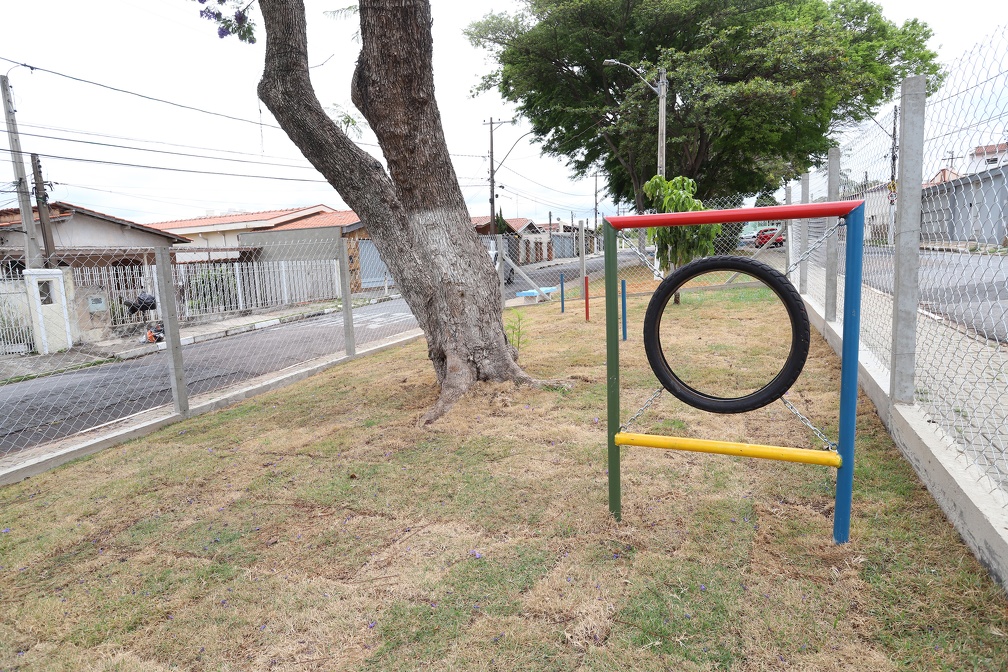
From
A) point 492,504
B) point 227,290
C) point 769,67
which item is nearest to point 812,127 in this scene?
point 769,67

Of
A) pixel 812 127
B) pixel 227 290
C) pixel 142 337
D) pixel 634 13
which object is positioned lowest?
pixel 142 337

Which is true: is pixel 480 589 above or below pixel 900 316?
below

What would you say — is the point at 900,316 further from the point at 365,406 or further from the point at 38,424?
the point at 38,424

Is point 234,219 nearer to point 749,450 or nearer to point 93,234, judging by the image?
point 93,234

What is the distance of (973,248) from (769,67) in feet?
64.6

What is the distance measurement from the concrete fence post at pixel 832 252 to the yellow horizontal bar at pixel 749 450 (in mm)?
4014

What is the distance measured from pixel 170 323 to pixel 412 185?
260 centimetres

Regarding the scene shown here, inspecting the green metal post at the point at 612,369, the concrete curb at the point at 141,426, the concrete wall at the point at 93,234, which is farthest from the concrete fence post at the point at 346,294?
the concrete wall at the point at 93,234

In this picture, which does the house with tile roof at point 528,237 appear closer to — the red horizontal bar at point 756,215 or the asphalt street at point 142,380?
the asphalt street at point 142,380

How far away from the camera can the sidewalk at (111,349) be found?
227 inches

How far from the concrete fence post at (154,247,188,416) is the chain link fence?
0.05ft

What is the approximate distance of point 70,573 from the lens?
2764 millimetres

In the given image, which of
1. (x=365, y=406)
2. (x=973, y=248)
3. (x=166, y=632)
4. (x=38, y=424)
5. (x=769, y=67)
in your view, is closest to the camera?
(x=166, y=632)

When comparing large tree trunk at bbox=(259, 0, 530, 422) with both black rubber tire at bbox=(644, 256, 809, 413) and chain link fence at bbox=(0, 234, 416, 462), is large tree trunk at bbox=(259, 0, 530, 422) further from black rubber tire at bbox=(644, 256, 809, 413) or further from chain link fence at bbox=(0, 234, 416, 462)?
black rubber tire at bbox=(644, 256, 809, 413)
